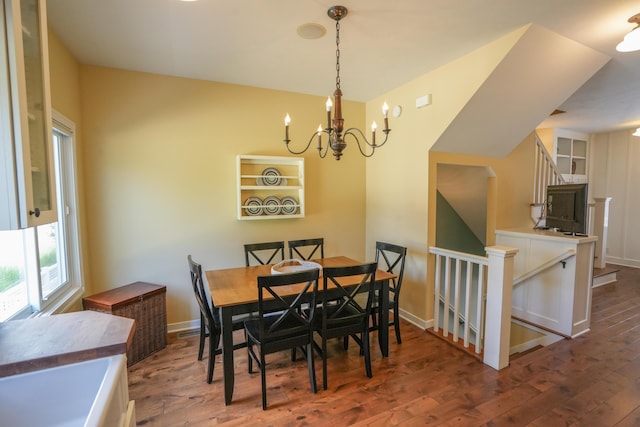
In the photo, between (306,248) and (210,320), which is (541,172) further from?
(210,320)

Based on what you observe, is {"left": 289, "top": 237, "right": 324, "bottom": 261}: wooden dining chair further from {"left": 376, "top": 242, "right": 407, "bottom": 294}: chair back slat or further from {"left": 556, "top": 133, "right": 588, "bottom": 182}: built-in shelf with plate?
{"left": 556, "top": 133, "right": 588, "bottom": 182}: built-in shelf with plate

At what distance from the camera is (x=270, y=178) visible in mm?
3465

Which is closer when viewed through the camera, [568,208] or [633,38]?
[633,38]

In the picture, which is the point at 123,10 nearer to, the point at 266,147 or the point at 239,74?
the point at 239,74

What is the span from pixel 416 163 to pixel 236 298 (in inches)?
93.0

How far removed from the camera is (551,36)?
7.67 ft

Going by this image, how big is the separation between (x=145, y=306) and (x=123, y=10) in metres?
2.34

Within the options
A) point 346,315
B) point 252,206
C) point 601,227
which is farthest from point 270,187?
point 601,227

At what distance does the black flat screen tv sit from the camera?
3.06 m

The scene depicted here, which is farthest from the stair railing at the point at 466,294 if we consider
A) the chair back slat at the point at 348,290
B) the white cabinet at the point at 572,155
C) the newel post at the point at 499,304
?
the white cabinet at the point at 572,155

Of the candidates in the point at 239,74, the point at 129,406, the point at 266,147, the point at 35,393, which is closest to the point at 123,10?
the point at 239,74

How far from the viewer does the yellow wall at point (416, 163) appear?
2756 mm

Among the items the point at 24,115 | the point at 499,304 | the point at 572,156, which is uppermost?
the point at 572,156

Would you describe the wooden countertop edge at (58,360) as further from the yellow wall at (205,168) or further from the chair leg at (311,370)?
the yellow wall at (205,168)
